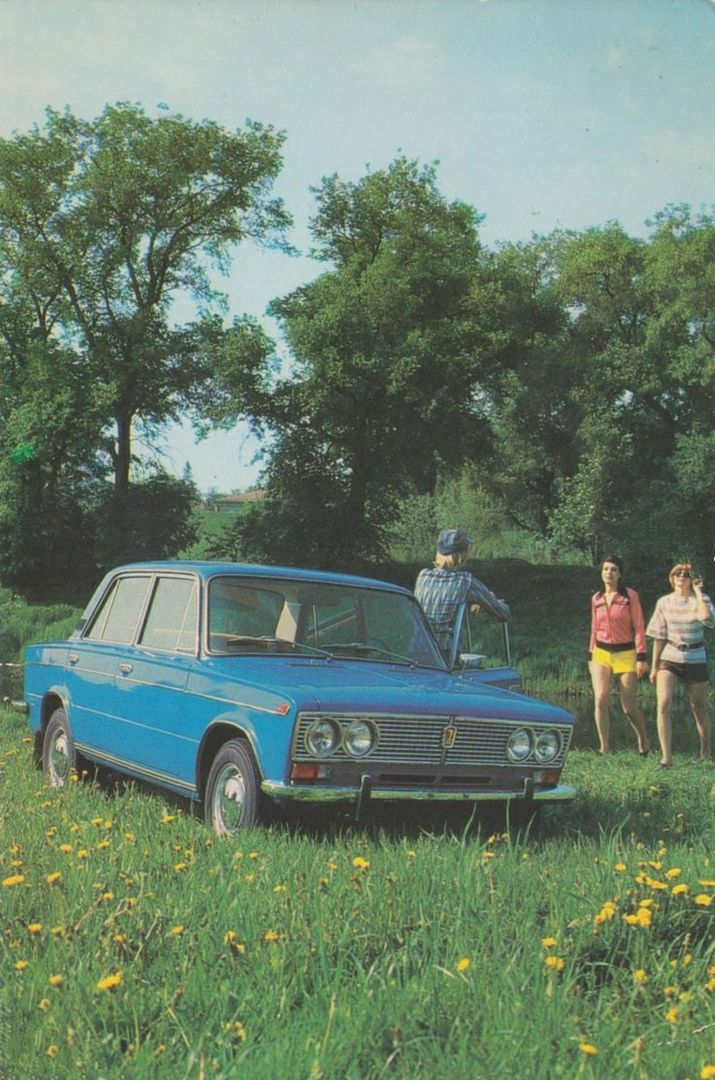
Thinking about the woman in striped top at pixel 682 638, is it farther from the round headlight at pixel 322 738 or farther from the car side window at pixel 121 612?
the round headlight at pixel 322 738

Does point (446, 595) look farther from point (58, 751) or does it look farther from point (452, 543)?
point (58, 751)

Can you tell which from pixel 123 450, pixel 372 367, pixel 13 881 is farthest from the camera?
pixel 372 367

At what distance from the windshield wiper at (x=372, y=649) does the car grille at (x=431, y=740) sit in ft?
3.09

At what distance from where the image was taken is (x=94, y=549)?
30734mm

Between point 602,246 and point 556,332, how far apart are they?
2751 millimetres

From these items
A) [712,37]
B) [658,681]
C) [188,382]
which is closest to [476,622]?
[188,382]

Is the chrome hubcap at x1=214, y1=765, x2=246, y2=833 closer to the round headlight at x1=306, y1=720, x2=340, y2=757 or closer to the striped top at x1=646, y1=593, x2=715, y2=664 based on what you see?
the round headlight at x1=306, y1=720, x2=340, y2=757

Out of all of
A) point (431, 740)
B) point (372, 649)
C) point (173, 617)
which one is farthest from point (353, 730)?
point (173, 617)

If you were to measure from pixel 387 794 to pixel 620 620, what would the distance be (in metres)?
5.73

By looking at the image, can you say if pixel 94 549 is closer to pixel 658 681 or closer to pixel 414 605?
pixel 658 681

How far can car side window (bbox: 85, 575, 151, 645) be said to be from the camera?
7828mm

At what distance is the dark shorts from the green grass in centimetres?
515

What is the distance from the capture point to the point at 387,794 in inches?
231

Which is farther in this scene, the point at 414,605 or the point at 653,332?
the point at 653,332
